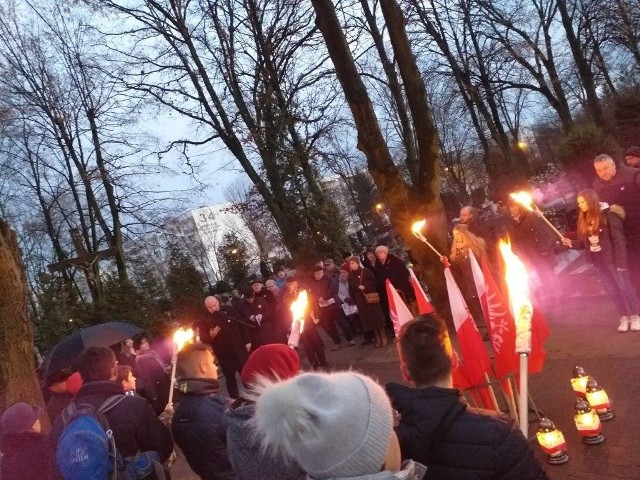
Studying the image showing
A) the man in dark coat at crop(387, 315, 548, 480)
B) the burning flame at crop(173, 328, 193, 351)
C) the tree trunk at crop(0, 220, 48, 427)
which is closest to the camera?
the man in dark coat at crop(387, 315, 548, 480)

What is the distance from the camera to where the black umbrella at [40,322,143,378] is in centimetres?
605

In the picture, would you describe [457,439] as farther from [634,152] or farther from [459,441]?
[634,152]

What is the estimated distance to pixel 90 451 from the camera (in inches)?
141

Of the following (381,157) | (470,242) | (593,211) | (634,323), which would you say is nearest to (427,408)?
(593,211)

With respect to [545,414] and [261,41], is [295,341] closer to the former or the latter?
[545,414]

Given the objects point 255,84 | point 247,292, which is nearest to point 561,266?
point 247,292

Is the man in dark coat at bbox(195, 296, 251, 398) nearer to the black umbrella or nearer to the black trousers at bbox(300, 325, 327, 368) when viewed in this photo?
the black trousers at bbox(300, 325, 327, 368)

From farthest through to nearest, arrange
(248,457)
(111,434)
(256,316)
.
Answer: (256,316)
(111,434)
(248,457)

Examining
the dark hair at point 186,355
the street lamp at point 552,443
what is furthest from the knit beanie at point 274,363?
the street lamp at point 552,443

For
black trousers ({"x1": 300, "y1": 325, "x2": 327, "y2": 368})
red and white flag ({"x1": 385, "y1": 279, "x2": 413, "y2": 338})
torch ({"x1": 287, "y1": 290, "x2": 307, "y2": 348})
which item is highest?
torch ({"x1": 287, "y1": 290, "x2": 307, "y2": 348})

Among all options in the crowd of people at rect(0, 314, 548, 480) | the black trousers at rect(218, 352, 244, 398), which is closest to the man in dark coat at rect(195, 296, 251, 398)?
the black trousers at rect(218, 352, 244, 398)

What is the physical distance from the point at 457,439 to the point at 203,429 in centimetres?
174

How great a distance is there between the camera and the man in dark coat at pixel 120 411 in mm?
3908

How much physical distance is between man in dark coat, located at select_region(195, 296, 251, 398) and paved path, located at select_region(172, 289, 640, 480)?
5.90 ft
